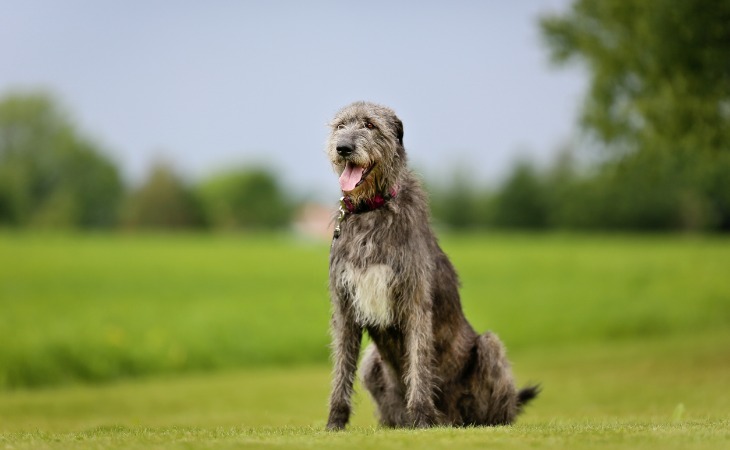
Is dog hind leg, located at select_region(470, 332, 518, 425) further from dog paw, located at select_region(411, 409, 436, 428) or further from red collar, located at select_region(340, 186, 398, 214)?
red collar, located at select_region(340, 186, 398, 214)

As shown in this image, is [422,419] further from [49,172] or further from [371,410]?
[49,172]

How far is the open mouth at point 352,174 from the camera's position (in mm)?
8484

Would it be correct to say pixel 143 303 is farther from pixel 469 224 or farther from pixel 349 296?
pixel 469 224

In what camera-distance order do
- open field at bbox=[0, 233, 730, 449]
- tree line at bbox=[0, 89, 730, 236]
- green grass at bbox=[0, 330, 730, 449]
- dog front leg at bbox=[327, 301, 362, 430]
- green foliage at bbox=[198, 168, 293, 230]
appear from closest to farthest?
green grass at bbox=[0, 330, 730, 449] → open field at bbox=[0, 233, 730, 449] → dog front leg at bbox=[327, 301, 362, 430] → tree line at bbox=[0, 89, 730, 236] → green foliage at bbox=[198, 168, 293, 230]

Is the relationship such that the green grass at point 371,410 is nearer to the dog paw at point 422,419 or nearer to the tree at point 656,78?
the dog paw at point 422,419

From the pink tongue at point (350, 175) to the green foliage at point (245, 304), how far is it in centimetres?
147

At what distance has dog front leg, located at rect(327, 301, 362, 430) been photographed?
29.3ft

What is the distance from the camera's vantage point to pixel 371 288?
336 inches

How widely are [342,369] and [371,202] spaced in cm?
155

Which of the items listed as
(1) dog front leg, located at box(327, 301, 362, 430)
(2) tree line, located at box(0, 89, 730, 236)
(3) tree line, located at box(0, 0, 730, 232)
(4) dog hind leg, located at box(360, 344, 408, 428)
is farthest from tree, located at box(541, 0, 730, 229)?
(2) tree line, located at box(0, 89, 730, 236)

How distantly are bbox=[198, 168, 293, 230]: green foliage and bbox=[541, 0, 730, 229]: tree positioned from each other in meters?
91.6

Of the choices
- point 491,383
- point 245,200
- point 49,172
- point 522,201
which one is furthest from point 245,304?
point 245,200

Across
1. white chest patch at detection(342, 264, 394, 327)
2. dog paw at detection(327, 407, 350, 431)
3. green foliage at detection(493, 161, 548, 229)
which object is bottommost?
dog paw at detection(327, 407, 350, 431)

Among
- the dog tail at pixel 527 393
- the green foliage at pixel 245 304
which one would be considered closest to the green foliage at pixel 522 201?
the green foliage at pixel 245 304
